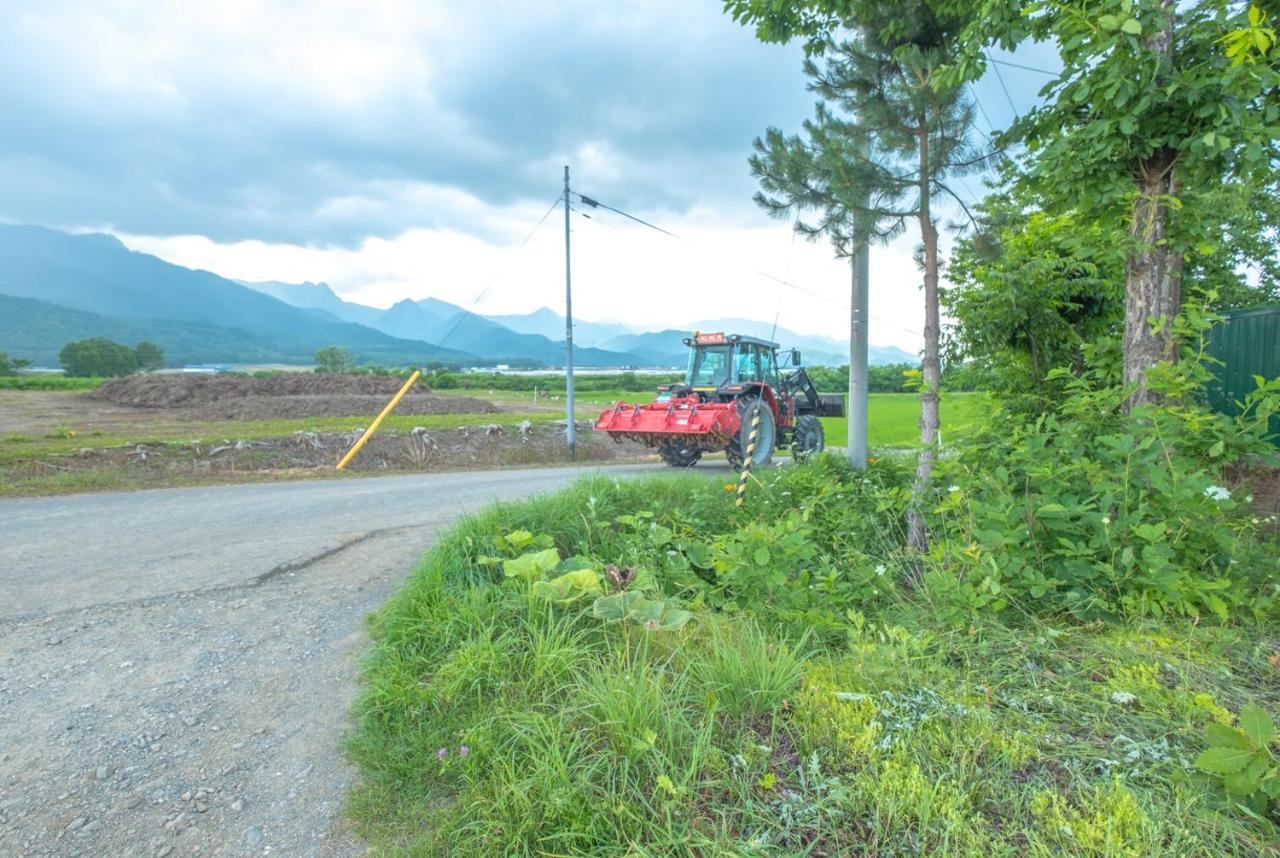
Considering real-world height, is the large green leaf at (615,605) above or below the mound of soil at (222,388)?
below

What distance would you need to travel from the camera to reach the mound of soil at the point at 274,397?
23750 millimetres

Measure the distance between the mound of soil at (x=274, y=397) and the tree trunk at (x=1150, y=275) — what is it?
22359 millimetres

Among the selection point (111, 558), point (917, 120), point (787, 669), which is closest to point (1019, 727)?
A: point (787, 669)

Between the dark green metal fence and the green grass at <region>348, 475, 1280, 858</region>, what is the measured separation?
8.60 meters

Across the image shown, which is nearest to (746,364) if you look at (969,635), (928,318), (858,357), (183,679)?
(858,357)

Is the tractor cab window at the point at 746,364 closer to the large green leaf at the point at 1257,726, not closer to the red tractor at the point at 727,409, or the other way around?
the red tractor at the point at 727,409

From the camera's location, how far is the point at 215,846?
2383mm

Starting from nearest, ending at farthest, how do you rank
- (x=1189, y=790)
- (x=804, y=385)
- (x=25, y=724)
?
1. (x=1189, y=790)
2. (x=25, y=724)
3. (x=804, y=385)

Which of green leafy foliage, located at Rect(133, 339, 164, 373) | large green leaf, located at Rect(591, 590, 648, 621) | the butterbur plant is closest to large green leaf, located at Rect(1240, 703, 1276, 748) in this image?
the butterbur plant

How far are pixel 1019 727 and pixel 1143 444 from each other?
164cm

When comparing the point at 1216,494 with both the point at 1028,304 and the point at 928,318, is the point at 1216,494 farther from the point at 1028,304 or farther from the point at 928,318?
the point at 1028,304

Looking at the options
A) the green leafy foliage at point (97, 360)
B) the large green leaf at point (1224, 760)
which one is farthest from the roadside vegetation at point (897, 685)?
the green leafy foliage at point (97, 360)

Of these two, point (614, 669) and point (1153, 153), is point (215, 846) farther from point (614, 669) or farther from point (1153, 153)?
point (1153, 153)

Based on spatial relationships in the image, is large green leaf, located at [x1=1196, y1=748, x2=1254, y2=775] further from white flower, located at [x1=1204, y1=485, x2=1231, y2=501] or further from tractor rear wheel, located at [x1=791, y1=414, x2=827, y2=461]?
tractor rear wheel, located at [x1=791, y1=414, x2=827, y2=461]
